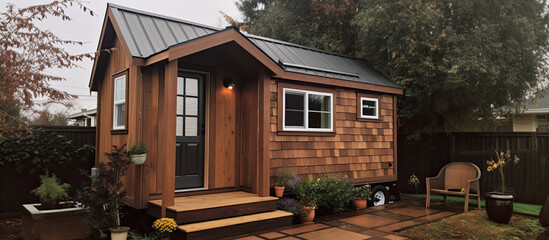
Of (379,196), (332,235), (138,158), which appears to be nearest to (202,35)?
(138,158)

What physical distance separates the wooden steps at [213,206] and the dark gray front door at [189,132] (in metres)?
0.35

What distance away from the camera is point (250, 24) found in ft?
60.1

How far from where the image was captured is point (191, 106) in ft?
19.7

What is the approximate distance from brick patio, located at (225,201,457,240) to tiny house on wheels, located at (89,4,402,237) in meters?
0.39

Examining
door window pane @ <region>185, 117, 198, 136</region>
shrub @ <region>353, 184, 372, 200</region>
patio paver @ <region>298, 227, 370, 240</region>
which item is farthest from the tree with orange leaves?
shrub @ <region>353, 184, 372, 200</region>

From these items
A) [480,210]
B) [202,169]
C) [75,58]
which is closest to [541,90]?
[480,210]

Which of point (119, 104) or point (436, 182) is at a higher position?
point (119, 104)

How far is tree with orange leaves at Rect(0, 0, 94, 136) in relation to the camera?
437cm

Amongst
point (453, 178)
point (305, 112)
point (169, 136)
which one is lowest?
point (453, 178)

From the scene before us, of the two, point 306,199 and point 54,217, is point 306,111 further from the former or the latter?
point 54,217

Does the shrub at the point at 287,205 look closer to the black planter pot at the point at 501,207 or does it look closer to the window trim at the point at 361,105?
the window trim at the point at 361,105

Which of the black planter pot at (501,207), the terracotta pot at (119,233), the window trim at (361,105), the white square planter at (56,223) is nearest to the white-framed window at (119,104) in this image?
the white square planter at (56,223)

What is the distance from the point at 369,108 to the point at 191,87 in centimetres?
403

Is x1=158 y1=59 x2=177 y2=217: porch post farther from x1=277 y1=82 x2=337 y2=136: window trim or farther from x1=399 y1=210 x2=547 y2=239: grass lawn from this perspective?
x1=399 y1=210 x2=547 y2=239: grass lawn
